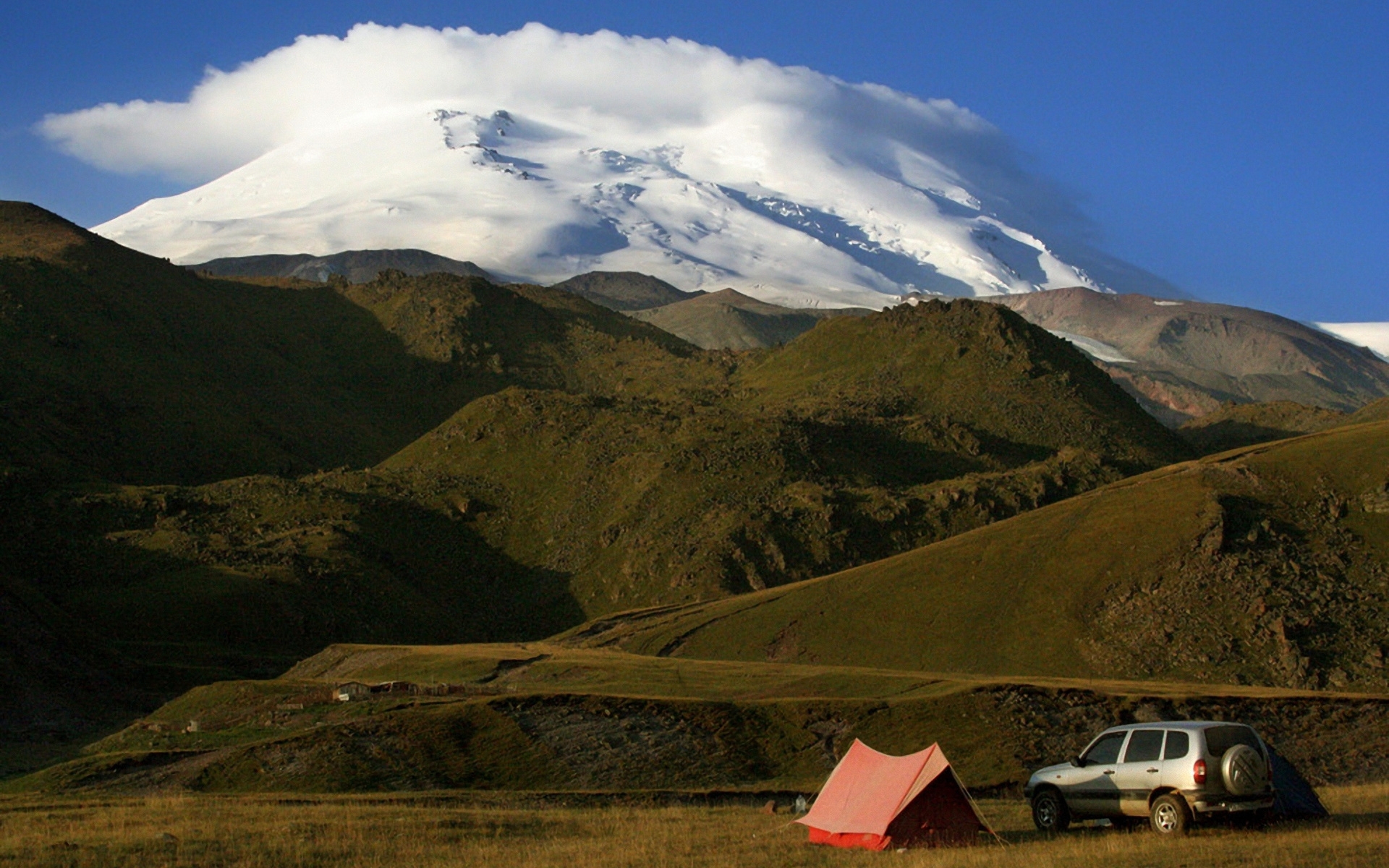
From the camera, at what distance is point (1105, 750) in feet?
84.7

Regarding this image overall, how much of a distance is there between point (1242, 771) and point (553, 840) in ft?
43.0

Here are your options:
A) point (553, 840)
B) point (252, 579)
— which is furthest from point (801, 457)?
point (553, 840)

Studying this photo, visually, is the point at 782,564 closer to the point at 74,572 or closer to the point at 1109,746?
the point at 74,572

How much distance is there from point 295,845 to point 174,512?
108 meters

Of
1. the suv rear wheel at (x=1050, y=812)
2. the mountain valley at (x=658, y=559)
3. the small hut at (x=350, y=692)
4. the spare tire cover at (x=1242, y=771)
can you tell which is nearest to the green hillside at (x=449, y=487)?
the mountain valley at (x=658, y=559)

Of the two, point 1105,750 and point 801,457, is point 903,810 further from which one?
point 801,457

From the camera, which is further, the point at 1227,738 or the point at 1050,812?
the point at 1050,812

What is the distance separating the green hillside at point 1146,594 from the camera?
6869 centimetres

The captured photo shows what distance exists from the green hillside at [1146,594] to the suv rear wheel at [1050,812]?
1725 inches

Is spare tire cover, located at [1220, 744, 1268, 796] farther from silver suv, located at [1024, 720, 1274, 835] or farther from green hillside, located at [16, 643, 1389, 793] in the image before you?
green hillside, located at [16, 643, 1389, 793]

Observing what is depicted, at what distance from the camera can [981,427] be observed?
513 ft

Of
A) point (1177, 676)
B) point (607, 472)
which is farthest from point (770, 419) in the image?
point (1177, 676)

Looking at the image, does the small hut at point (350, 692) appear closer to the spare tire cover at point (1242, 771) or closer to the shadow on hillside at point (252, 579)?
the shadow on hillside at point (252, 579)

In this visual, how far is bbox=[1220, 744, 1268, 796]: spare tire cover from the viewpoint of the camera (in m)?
23.8
